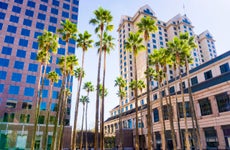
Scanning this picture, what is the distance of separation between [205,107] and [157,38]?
6097cm

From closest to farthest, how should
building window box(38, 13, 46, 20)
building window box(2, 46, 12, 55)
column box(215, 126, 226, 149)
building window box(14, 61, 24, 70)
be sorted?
1. column box(215, 126, 226, 149)
2. building window box(2, 46, 12, 55)
3. building window box(14, 61, 24, 70)
4. building window box(38, 13, 46, 20)

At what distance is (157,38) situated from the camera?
90188mm

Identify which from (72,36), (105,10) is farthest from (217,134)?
(72,36)

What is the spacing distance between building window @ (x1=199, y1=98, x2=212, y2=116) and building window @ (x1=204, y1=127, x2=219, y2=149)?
3025mm

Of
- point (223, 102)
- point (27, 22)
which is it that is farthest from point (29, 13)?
point (223, 102)

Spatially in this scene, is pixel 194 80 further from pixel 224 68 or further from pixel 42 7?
pixel 42 7

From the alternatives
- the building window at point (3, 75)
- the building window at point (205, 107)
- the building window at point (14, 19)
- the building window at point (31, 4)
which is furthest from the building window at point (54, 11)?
the building window at point (205, 107)

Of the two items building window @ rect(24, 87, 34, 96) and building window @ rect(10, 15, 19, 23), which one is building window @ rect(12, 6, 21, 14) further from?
building window @ rect(24, 87, 34, 96)

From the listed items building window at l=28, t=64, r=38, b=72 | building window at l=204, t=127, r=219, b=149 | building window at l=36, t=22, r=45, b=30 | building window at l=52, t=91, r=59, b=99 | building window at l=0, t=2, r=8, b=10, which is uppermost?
building window at l=0, t=2, r=8, b=10

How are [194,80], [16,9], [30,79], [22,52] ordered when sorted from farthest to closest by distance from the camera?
Answer: [16,9]
[22,52]
[30,79]
[194,80]

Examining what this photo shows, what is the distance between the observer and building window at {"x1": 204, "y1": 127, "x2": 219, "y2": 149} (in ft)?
104

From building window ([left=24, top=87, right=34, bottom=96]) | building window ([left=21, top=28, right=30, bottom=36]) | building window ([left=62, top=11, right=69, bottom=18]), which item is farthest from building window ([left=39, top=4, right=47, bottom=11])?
building window ([left=24, top=87, right=34, bottom=96])

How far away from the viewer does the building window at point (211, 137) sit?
31.7 m

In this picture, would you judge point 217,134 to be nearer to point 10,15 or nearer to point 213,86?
point 213,86
